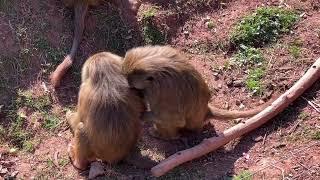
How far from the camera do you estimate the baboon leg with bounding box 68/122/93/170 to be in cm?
721

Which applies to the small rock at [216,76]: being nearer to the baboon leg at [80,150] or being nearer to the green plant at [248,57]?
the green plant at [248,57]

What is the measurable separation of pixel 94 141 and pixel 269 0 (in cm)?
415

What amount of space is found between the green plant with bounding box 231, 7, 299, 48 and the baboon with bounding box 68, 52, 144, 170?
244 centimetres

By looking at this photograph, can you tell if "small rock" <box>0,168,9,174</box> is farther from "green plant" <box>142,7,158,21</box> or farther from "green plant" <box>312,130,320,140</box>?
"green plant" <box>312,130,320,140</box>

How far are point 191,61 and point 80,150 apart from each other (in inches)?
98.9

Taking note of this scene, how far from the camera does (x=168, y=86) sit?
23.0ft

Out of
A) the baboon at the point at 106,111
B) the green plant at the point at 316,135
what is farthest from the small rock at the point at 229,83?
the baboon at the point at 106,111

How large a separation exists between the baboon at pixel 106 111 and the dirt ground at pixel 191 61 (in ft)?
1.50

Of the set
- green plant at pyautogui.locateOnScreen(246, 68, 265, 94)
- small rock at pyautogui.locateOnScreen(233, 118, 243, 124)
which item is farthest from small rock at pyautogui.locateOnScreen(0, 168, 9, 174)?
green plant at pyautogui.locateOnScreen(246, 68, 265, 94)

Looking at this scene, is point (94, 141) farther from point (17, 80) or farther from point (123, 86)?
point (17, 80)

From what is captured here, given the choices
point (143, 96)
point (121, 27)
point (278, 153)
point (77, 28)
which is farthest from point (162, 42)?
point (278, 153)

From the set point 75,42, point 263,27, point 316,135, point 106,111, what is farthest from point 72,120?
Answer: point 263,27

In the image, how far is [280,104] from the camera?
757 centimetres

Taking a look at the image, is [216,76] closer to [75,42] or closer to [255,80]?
[255,80]
